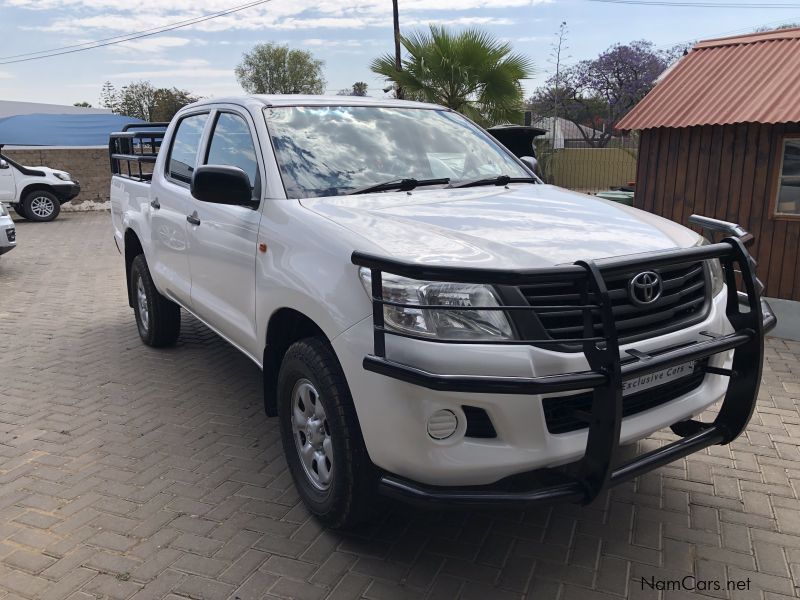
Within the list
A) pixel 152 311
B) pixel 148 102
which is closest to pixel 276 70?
pixel 148 102

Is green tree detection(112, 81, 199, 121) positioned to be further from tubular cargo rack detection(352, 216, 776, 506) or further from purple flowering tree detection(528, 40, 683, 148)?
tubular cargo rack detection(352, 216, 776, 506)

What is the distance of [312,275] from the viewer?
2875mm

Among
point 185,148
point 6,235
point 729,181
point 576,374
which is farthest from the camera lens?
point 6,235

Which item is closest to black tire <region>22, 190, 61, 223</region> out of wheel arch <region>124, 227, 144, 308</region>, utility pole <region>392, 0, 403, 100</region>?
utility pole <region>392, 0, 403, 100</region>

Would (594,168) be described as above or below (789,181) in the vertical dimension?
below

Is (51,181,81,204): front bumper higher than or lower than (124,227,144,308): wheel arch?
lower

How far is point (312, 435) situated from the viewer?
3.06 m

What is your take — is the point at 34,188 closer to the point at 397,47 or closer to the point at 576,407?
the point at 397,47

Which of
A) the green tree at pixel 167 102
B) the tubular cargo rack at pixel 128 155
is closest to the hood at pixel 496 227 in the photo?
the tubular cargo rack at pixel 128 155

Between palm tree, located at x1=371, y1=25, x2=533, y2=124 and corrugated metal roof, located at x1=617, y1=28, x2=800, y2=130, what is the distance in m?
3.86

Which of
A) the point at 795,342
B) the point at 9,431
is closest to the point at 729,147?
the point at 795,342

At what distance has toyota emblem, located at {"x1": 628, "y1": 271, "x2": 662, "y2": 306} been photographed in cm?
259

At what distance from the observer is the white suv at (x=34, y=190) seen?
15.9 metres

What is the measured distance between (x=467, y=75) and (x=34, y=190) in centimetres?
1131
